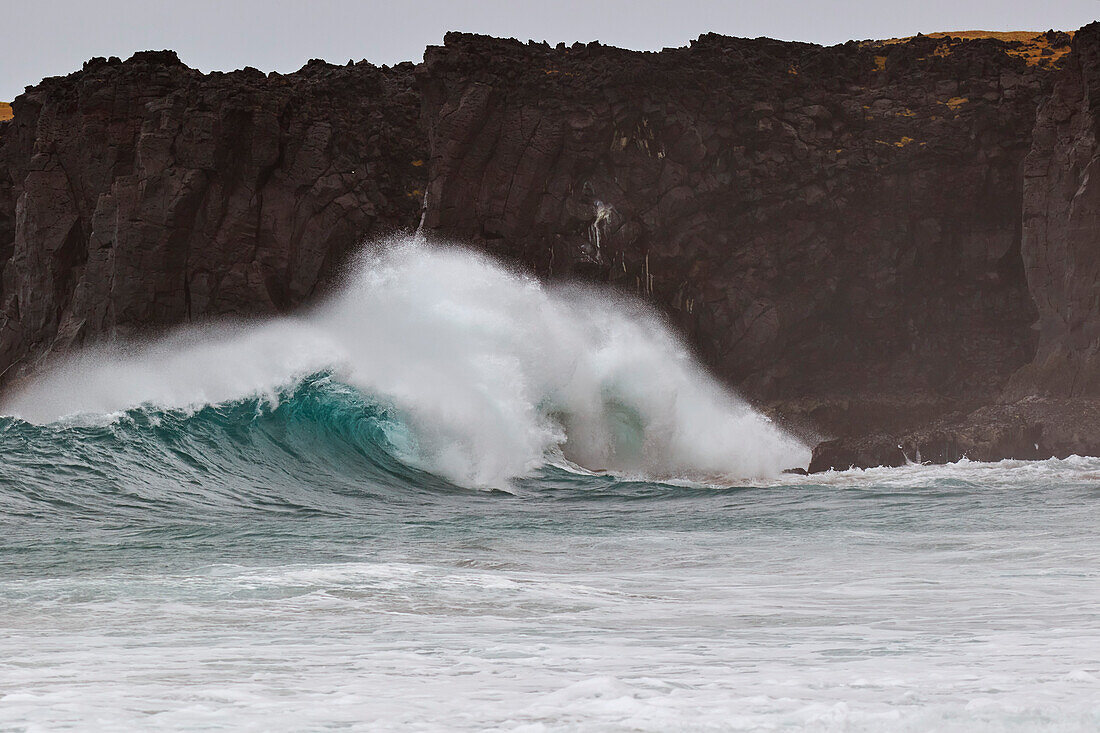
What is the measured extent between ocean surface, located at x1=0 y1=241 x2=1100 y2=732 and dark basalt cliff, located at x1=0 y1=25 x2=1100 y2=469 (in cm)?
1625

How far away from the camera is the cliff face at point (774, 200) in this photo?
145 feet

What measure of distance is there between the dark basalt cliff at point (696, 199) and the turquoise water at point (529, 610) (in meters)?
27.6

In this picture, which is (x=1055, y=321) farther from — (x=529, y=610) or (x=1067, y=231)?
(x=529, y=610)

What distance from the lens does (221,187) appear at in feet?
155

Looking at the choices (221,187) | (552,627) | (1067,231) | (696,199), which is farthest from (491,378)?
(221,187)

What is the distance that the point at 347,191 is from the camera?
47062 mm

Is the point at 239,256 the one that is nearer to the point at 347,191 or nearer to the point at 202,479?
the point at 347,191

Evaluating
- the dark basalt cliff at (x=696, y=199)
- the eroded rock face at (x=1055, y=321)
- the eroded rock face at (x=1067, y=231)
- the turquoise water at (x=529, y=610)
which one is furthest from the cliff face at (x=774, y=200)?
the turquoise water at (x=529, y=610)

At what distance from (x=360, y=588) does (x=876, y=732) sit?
16.3 ft

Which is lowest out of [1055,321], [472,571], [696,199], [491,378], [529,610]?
[472,571]

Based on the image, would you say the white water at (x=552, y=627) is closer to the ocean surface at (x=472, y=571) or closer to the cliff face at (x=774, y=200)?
the ocean surface at (x=472, y=571)

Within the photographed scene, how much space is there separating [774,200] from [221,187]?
23046 millimetres

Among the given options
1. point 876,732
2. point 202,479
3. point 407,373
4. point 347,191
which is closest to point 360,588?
point 876,732

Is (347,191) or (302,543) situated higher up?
(347,191)
